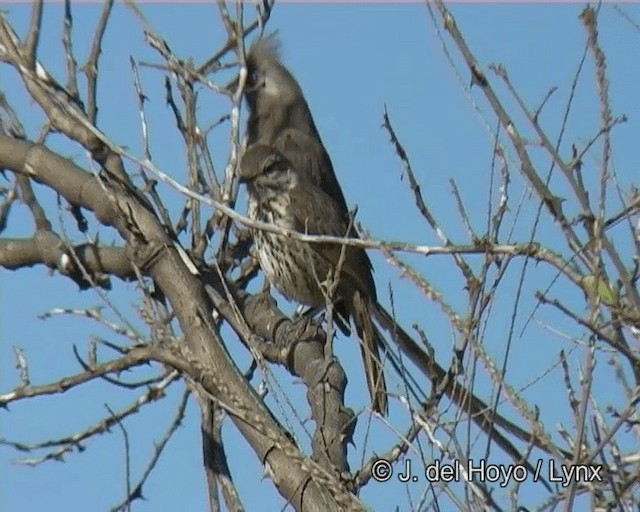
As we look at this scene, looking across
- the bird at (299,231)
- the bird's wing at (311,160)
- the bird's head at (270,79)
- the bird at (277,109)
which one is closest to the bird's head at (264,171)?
the bird at (299,231)

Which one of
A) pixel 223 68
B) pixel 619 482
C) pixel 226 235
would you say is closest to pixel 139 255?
pixel 226 235

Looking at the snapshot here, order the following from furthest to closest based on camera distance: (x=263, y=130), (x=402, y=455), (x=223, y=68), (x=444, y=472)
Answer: (x=263, y=130) → (x=223, y=68) → (x=402, y=455) → (x=444, y=472)

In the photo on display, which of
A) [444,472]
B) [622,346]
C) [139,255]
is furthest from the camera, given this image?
[139,255]

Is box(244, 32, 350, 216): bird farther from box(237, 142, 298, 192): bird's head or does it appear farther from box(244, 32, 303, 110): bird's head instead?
box(237, 142, 298, 192): bird's head

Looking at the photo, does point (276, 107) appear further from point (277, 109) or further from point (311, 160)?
point (311, 160)

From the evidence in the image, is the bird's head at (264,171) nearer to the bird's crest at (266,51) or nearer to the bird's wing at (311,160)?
the bird's wing at (311,160)

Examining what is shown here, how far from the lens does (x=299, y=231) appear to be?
5.39m

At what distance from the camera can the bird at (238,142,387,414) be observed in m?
5.28

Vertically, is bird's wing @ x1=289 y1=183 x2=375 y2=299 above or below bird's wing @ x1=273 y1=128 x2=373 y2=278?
below

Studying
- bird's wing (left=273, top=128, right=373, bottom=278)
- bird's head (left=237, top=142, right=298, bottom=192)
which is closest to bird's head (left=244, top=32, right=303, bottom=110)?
bird's wing (left=273, top=128, right=373, bottom=278)

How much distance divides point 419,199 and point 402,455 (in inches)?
21.1

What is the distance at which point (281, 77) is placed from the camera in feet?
23.6

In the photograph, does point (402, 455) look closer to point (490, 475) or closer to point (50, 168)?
point (490, 475)

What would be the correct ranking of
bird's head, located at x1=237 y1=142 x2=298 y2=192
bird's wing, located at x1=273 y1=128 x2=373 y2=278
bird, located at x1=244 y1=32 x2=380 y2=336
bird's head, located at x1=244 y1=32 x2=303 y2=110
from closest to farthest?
bird's head, located at x1=237 y1=142 x2=298 y2=192 < bird's wing, located at x1=273 y1=128 x2=373 y2=278 < bird, located at x1=244 y1=32 x2=380 y2=336 < bird's head, located at x1=244 y1=32 x2=303 y2=110
